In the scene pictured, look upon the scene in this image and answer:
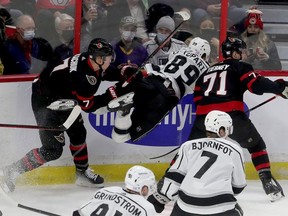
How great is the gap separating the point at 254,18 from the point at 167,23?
2.01 ft

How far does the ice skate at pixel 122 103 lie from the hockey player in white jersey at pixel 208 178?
149 centimetres

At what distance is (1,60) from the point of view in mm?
6762

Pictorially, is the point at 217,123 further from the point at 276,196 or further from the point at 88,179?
the point at 88,179

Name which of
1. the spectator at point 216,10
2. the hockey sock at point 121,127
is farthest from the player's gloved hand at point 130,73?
the spectator at point 216,10

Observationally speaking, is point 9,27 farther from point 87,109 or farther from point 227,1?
point 227,1

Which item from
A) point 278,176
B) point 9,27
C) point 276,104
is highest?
point 9,27

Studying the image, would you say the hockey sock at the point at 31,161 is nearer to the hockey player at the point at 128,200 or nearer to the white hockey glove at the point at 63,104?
the white hockey glove at the point at 63,104

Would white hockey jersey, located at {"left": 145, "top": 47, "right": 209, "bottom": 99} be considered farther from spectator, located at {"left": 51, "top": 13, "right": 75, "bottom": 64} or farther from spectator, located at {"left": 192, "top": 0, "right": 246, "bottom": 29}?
spectator, located at {"left": 51, "top": 13, "right": 75, "bottom": 64}

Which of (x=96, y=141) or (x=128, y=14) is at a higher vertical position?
(x=128, y=14)

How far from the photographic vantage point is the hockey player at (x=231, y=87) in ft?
20.9

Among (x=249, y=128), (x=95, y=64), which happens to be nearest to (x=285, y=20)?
(x=249, y=128)

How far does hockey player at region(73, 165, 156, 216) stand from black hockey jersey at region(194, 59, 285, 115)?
1.73 meters

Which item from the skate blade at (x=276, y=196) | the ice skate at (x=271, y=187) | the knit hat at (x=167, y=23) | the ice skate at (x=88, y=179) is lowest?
the ice skate at (x=88, y=179)

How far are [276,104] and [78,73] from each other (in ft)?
5.00
